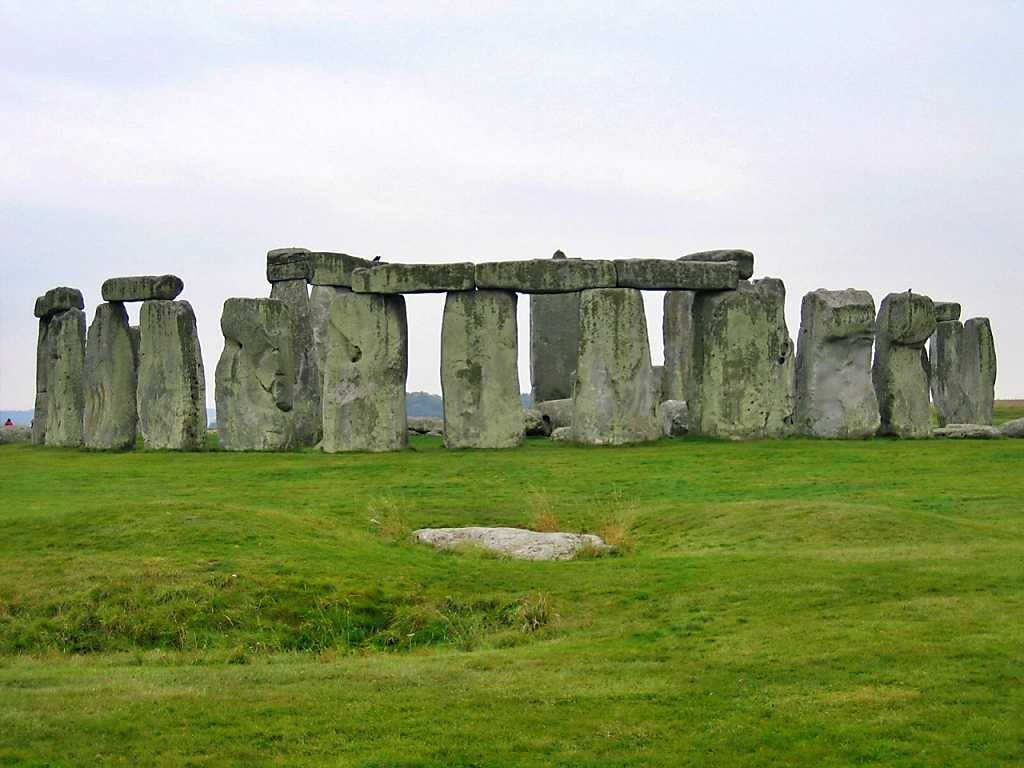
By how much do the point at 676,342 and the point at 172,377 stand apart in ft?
43.0

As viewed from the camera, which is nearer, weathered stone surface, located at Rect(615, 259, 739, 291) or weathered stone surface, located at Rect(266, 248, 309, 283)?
weathered stone surface, located at Rect(615, 259, 739, 291)

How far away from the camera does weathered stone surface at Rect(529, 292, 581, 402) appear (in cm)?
3491

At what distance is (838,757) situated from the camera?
9062 millimetres

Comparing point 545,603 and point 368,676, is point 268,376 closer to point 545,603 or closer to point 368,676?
point 545,603

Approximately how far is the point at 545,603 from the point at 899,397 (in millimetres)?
16884

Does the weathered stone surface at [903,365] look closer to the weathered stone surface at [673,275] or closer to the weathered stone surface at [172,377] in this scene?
the weathered stone surface at [673,275]

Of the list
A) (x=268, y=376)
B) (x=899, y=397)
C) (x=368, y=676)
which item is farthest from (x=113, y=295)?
(x=368, y=676)

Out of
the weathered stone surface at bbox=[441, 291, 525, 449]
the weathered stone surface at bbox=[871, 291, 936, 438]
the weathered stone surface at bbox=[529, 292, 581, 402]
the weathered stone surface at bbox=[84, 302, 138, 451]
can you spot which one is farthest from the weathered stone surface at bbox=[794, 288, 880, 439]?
the weathered stone surface at bbox=[84, 302, 138, 451]

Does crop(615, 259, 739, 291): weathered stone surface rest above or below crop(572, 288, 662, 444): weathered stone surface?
above

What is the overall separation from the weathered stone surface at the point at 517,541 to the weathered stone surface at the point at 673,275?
1136cm

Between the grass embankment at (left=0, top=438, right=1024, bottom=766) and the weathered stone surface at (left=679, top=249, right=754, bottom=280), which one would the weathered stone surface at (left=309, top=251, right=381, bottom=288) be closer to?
the weathered stone surface at (left=679, top=249, right=754, bottom=280)

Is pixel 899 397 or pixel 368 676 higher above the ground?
pixel 899 397

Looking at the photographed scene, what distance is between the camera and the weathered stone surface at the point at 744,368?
1109 inches

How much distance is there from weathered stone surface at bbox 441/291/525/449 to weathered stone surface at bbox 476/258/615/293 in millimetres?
401
